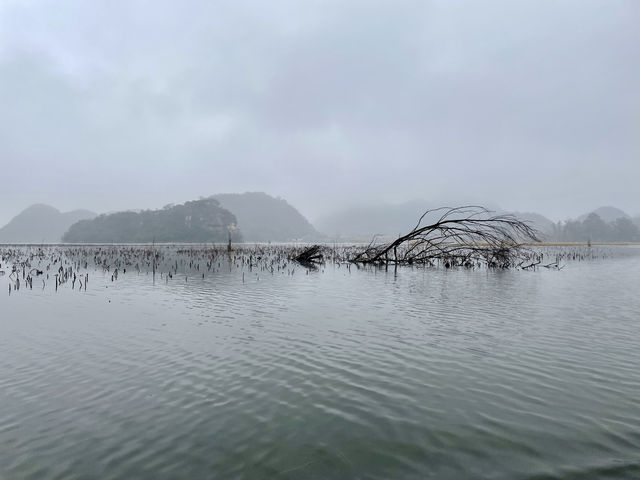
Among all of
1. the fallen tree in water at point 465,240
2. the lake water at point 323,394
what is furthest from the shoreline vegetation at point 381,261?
the lake water at point 323,394

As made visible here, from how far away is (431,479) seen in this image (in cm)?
379

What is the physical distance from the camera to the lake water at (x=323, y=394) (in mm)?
4184

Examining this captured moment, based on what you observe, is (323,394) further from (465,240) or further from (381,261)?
(381,261)

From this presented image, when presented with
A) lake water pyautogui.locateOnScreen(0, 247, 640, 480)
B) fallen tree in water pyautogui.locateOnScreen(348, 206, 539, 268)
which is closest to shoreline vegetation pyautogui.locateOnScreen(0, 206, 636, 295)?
fallen tree in water pyautogui.locateOnScreen(348, 206, 539, 268)

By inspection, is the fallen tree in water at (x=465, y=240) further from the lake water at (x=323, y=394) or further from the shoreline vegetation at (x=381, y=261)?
the lake water at (x=323, y=394)

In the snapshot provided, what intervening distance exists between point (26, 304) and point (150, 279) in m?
9.57

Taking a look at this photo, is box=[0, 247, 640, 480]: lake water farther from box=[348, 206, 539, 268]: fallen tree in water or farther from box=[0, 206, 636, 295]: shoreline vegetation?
box=[0, 206, 636, 295]: shoreline vegetation

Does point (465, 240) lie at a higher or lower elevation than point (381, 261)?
higher

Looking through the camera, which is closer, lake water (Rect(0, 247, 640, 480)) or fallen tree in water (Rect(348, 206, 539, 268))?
lake water (Rect(0, 247, 640, 480))

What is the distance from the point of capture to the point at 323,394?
20.0 ft

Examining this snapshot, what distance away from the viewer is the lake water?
4184 millimetres

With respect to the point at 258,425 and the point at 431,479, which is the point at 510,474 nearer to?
the point at 431,479

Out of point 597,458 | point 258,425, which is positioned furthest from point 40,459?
point 597,458

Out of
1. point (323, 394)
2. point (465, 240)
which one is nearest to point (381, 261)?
point (465, 240)
